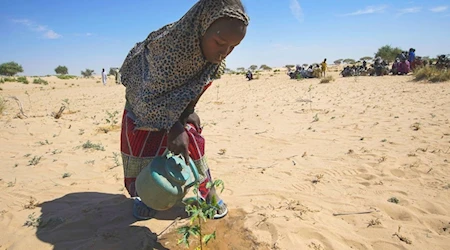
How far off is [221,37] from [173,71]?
15.9 inches

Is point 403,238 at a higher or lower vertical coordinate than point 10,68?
lower

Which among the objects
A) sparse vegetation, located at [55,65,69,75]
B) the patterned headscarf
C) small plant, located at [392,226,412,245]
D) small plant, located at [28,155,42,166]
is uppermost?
sparse vegetation, located at [55,65,69,75]

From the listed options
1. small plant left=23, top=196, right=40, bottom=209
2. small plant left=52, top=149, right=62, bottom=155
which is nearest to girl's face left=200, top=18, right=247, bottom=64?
small plant left=23, top=196, right=40, bottom=209

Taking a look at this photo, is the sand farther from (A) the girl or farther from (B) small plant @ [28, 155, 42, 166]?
(A) the girl

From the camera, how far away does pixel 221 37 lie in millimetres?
1689

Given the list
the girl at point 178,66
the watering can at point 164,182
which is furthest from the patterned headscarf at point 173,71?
the watering can at point 164,182

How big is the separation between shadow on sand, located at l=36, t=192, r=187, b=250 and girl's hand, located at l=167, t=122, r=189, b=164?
0.65 m

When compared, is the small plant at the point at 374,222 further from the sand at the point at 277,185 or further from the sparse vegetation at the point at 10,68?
the sparse vegetation at the point at 10,68

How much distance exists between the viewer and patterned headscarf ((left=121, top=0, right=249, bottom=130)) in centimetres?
182

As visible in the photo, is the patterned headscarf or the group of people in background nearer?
the patterned headscarf

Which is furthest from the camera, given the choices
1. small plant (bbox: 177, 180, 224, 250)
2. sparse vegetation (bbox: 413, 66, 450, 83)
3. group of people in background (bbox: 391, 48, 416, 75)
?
group of people in background (bbox: 391, 48, 416, 75)

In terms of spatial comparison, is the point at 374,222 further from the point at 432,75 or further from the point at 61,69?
the point at 61,69

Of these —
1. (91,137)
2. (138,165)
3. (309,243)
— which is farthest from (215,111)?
(309,243)

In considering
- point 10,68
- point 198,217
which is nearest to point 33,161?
point 198,217
